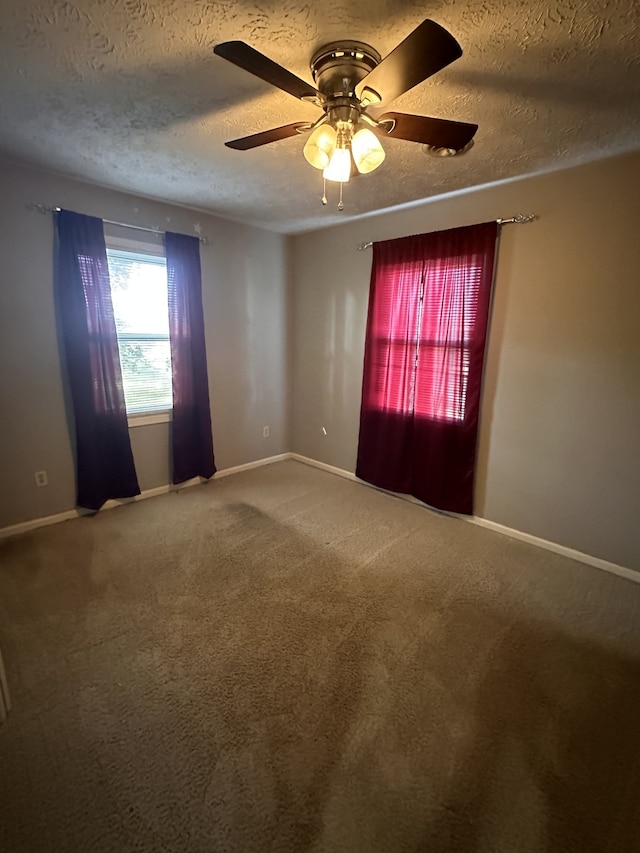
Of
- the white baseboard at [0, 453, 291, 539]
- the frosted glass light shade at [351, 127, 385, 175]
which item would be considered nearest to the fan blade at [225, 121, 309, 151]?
the frosted glass light shade at [351, 127, 385, 175]

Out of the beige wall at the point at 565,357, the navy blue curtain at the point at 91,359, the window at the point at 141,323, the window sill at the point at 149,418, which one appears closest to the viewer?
the beige wall at the point at 565,357

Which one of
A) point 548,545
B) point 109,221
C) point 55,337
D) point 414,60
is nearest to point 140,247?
point 109,221

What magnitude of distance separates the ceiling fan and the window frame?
1.80 metres

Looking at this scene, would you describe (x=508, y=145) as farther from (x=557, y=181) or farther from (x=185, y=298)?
(x=185, y=298)

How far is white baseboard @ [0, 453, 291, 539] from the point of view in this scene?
109 inches

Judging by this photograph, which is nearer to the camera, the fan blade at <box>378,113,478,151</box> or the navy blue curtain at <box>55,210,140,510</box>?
the fan blade at <box>378,113,478,151</box>

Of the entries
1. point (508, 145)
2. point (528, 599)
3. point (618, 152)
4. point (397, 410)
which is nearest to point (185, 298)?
point (397, 410)

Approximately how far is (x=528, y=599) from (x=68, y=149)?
3694mm

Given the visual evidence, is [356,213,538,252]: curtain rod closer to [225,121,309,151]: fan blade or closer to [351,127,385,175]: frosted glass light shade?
[351,127,385,175]: frosted glass light shade

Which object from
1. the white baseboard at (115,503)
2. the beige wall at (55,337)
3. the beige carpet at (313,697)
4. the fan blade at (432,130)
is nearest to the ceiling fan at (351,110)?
the fan blade at (432,130)

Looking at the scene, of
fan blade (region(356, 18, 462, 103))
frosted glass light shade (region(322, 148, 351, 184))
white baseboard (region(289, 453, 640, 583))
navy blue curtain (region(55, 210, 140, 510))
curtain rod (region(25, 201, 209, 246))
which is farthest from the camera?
navy blue curtain (region(55, 210, 140, 510))

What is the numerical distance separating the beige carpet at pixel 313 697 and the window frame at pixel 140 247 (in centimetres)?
99

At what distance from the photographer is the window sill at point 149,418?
127 inches

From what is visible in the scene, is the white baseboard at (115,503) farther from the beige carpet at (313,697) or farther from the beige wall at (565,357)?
the beige wall at (565,357)
